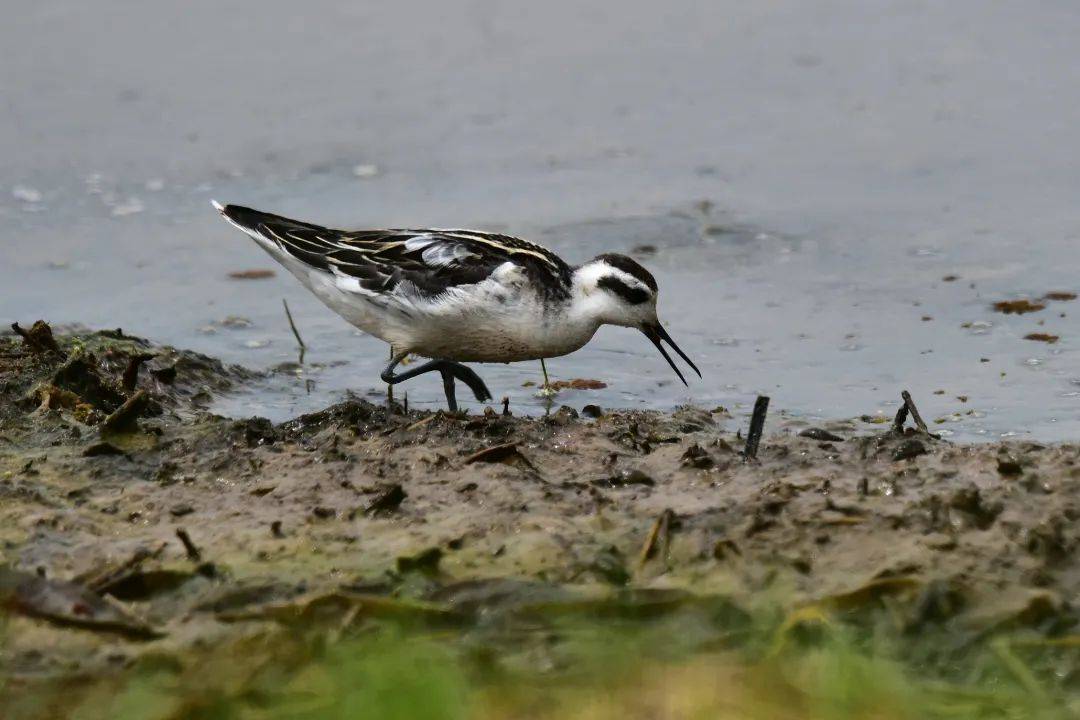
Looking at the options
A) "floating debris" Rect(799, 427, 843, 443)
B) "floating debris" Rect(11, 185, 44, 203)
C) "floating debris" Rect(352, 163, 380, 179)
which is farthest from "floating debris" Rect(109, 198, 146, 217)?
"floating debris" Rect(799, 427, 843, 443)

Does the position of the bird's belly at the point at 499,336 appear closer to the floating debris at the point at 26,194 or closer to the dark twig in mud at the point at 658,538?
the dark twig in mud at the point at 658,538

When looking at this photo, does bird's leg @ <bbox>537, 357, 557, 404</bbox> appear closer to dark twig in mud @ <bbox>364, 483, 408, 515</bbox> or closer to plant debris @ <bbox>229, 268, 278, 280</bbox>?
plant debris @ <bbox>229, 268, 278, 280</bbox>

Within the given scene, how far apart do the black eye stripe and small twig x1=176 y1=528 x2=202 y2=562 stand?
11.2 feet

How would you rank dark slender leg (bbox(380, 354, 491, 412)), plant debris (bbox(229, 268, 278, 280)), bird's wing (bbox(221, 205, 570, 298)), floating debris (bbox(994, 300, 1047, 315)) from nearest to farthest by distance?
1. bird's wing (bbox(221, 205, 570, 298))
2. dark slender leg (bbox(380, 354, 491, 412))
3. floating debris (bbox(994, 300, 1047, 315))
4. plant debris (bbox(229, 268, 278, 280))

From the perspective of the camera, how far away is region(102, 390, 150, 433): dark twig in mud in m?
7.70

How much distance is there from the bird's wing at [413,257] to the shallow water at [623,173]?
37.9 inches

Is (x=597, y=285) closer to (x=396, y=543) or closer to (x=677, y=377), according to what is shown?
(x=677, y=377)

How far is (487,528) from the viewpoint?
6512mm

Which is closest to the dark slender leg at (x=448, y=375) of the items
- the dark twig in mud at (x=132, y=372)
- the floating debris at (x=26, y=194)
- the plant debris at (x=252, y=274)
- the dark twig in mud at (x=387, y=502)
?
the dark twig in mud at (x=132, y=372)

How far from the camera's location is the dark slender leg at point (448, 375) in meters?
9.32

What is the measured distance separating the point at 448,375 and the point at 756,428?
254 centimetres

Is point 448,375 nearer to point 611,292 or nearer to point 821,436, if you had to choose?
point 611,292

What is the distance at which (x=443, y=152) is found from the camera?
13.6 m

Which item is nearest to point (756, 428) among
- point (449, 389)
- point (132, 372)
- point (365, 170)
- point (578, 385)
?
point (449, 389)
